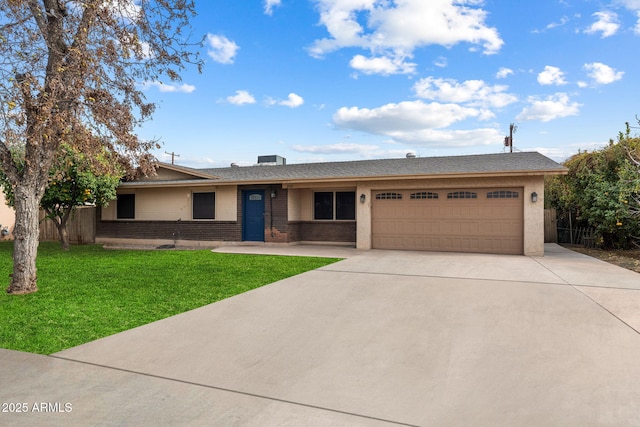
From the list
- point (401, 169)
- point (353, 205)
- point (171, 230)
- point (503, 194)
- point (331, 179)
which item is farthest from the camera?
point (171, 230)

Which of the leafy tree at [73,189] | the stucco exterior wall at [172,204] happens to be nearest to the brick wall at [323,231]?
the stucco exterior wall at [172,204]

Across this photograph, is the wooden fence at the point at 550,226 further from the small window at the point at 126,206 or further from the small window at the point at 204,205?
the small window at the point at 126,206

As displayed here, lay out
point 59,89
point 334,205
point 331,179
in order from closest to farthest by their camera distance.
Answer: point 59,89
point 331,179
point 334,205

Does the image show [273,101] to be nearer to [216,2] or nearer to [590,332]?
[216,2]

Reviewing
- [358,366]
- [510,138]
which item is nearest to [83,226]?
[358,366]

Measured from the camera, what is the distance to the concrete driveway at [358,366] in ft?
9.28

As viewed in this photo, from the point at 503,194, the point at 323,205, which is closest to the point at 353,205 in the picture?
the point at 323,205

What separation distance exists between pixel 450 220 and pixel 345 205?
4272 millimetres

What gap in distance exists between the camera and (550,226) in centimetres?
1698

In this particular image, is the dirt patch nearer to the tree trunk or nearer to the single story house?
the single story house

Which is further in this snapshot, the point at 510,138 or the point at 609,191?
the point at 510,138

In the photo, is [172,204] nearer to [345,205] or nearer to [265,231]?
[265,231]

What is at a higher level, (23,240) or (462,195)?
(462,195)

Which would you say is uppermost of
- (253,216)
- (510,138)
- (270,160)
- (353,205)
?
(510,138)
